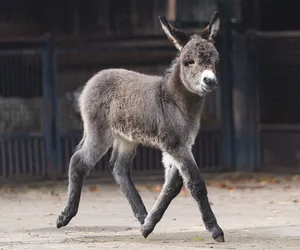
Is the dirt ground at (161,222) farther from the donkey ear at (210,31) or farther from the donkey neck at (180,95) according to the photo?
the donkey ear at (210,31)

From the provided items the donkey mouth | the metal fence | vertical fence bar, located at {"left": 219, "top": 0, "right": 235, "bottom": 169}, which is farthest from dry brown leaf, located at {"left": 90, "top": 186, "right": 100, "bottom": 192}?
the donkey mouth

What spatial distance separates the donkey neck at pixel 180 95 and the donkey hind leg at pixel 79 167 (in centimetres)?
80

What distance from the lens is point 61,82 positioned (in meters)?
14.6

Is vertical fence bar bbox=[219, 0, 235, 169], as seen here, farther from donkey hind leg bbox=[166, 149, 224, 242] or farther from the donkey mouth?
the donkey mouth

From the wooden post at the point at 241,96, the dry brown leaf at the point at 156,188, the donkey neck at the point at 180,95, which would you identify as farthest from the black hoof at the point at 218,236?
the wooden post at the point at 241,96

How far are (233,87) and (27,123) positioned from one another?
9.90ft

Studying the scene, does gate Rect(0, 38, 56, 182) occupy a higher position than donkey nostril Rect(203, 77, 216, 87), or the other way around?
donkey nostril Rect(203, 77, 216, 87)

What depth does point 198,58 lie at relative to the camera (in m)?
8.91

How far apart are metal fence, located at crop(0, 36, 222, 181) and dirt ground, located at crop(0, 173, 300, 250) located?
48 cm

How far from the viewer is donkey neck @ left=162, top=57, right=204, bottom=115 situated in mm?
9250

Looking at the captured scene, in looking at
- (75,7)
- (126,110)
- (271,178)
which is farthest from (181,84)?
(75,7)

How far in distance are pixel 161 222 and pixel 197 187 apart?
1.54 m

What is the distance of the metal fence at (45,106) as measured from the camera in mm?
14273

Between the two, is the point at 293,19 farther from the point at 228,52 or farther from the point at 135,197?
the point at 135,197
